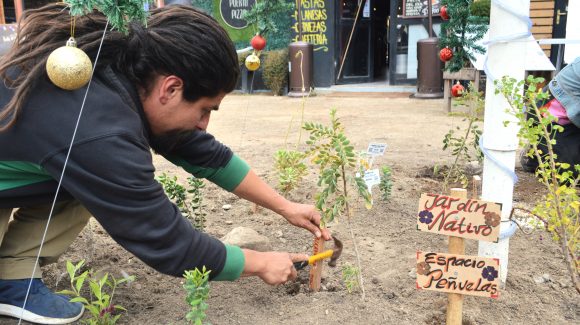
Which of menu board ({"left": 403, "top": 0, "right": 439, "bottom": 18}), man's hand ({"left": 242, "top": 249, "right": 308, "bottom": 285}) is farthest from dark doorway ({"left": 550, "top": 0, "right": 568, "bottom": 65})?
man's hand ({"left": 242, "top": 249, "right": 308, "bottom": 285})

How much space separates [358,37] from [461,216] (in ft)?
28.1

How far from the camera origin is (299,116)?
273 inches

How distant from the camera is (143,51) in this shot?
1518 millimetres

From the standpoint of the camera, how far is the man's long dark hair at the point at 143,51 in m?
1.48

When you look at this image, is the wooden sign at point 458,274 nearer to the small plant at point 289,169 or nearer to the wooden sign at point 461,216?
the wooden sign at point 461,216

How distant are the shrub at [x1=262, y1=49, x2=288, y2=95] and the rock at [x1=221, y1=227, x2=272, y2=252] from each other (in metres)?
7.01

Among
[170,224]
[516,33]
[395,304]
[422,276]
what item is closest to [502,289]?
[395,304]

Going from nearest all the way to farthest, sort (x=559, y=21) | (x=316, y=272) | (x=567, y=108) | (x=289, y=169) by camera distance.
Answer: (x=316, y=272) → (x=289, y=169) → (x=567, y=108) → (x=559, y=21)

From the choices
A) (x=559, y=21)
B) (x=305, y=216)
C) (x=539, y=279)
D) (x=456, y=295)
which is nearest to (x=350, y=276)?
(x=305, y=216)

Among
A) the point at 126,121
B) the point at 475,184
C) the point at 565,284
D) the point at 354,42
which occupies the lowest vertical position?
the point at 565,284

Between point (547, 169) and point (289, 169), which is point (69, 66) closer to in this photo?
point (547, 169)

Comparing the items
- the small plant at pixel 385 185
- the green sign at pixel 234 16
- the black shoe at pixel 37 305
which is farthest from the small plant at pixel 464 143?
the green sign at pixel 234 16

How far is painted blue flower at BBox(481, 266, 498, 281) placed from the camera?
159 cm

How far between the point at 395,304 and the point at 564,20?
6798 mm
